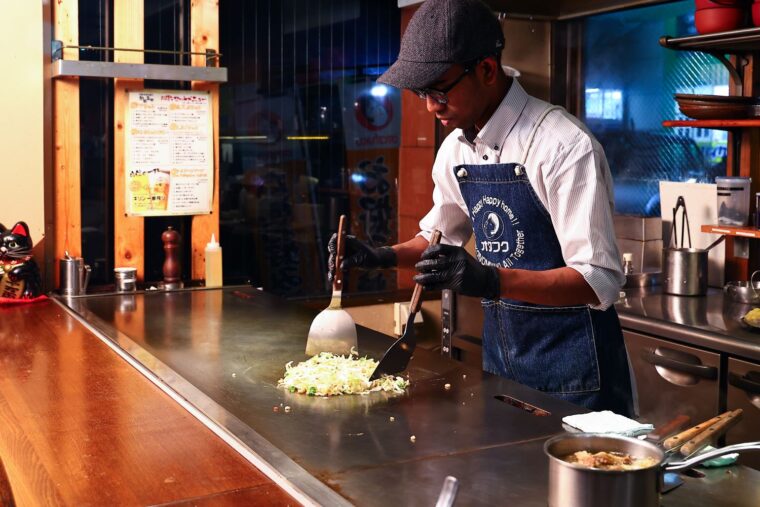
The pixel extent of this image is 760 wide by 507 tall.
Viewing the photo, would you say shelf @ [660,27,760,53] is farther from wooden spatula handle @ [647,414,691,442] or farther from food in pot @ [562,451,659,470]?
food in pot @ [562,451,659,470]

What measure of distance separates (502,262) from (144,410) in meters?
1.03

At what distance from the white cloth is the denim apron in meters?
0.54

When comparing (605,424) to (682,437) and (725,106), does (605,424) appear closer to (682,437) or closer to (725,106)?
(682,437)

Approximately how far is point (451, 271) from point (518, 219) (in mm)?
481

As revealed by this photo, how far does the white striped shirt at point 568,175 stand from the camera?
218 centimetres

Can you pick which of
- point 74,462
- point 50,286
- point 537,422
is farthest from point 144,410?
point 50,286

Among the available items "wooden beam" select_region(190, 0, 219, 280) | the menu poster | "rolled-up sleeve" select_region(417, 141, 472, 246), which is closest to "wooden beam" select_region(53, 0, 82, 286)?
the menu poster

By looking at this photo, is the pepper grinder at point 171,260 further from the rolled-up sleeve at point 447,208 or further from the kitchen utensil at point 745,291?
the kitchen utensil at point 745,291

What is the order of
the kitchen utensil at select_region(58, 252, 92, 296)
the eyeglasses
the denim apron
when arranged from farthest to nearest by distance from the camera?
the kitchen utensil at select_region(58, 252, 92, 296), the denim apron, the eyeglasses

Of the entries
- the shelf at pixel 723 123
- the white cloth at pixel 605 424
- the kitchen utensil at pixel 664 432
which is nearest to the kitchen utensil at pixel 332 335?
the white cloth at pixel 605 424

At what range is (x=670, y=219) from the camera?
4082mm

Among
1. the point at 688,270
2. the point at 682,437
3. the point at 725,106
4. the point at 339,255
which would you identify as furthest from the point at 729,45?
the point at 682,437

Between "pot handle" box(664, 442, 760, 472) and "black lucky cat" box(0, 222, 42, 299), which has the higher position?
"black lucky cat" box(0, 222, 42, 299)

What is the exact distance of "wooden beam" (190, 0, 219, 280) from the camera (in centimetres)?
387
